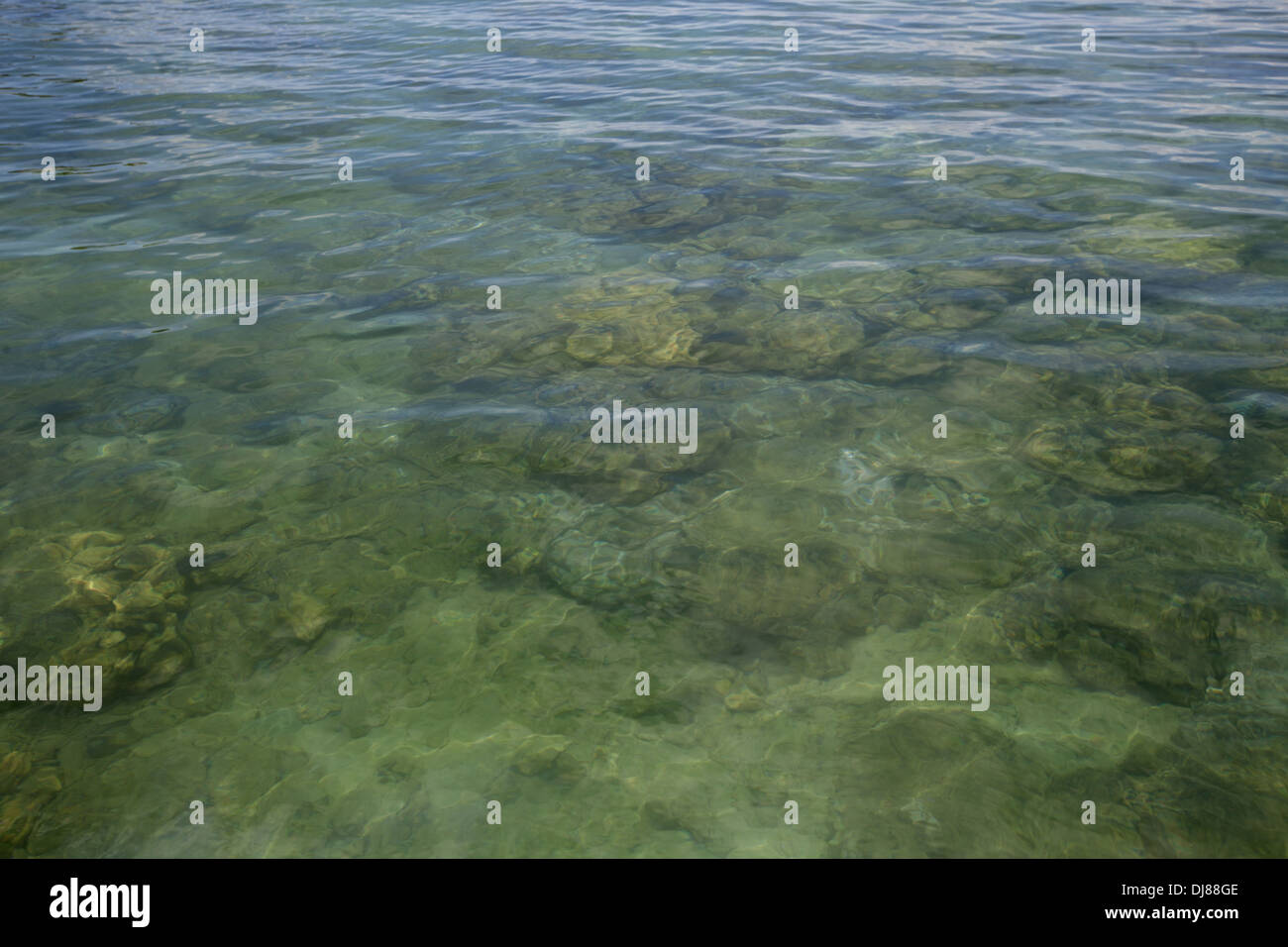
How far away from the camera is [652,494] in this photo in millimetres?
6004

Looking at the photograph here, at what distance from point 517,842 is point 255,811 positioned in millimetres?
1171

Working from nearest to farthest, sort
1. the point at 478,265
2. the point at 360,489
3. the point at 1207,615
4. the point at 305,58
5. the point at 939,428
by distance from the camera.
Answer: the point at 1207,615
the point at 360,489
the point at 939,428
the point at 478,265
the point at 305,58

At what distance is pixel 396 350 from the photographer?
301 inches

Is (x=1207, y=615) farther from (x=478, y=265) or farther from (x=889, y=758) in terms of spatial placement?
(x=478, y=265)

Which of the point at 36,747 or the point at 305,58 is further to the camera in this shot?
the point at 305,58

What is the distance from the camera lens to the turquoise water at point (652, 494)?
418 cm

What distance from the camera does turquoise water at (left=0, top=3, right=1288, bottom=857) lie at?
4.18 m

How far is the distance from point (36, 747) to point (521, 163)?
896 cm

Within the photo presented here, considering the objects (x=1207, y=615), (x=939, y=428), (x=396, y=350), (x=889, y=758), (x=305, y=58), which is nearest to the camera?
(x=889, y=758)

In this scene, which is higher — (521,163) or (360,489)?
(521,163)
